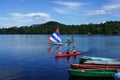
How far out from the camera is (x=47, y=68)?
50.8 m

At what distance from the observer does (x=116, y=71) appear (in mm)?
39594

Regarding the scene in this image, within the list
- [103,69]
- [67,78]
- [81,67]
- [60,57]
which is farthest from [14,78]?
[60,57]

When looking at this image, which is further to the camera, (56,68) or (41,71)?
(56,68)

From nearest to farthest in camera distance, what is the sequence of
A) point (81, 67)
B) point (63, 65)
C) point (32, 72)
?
point (81, 67)
point (32, 72)
point (63, 65)

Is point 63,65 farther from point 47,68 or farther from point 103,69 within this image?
point 103,69

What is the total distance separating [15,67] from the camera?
52281 millimetres

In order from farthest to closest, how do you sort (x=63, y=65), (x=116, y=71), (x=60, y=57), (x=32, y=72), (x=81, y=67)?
(x=60, y=57)
(x=63, y=65)
(x=32, y=72)
(x=81, y=67)
(x=116, y=71)

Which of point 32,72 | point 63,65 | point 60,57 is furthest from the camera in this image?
point 60,57

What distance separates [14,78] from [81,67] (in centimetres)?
1159

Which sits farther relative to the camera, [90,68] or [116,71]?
[90,68]

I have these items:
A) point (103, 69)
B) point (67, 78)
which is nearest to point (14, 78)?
point (67, 78)

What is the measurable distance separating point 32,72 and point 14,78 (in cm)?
563

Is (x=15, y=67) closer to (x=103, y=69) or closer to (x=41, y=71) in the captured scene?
(x=41, y=71)

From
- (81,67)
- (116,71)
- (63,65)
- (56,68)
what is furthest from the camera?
(63,65)
